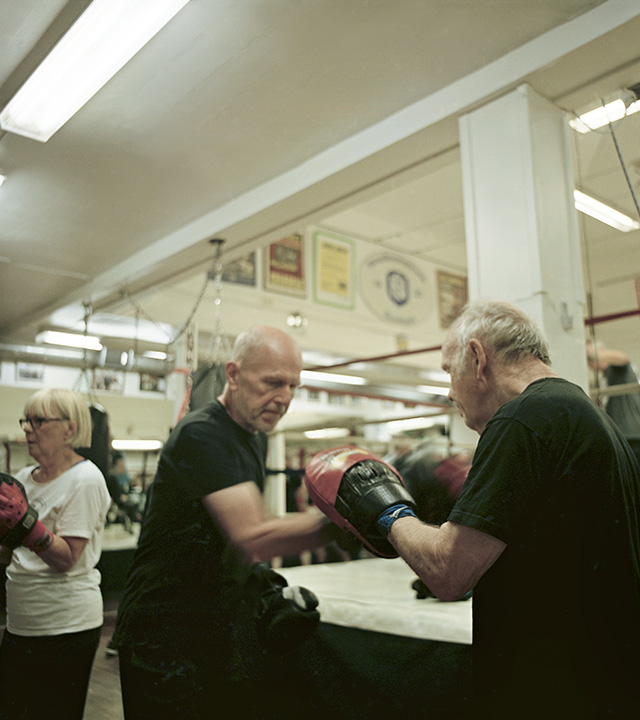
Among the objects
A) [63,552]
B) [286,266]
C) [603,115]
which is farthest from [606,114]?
[286,266]

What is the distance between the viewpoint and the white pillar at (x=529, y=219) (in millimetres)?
2083

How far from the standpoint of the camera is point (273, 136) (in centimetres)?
278

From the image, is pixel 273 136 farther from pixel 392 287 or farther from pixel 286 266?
pixel 392 287

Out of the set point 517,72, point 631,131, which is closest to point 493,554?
point 631,131

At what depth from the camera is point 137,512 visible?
1.87 meters

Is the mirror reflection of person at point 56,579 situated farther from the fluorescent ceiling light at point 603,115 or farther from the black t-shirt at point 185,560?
the fluorescent ceiling light at point 603,115

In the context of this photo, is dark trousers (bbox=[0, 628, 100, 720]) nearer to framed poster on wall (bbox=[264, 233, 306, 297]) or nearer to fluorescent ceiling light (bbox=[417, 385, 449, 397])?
framed poster on wall (bbox=[264, 233, 306, 297])

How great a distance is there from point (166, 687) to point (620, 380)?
1831mm

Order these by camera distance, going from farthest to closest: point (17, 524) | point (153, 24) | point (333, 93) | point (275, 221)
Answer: point (275, 221) < point (333, 93) < point (153, 24) < point (17, 524)

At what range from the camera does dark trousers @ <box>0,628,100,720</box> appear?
169 cm

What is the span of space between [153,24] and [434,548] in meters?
1.79

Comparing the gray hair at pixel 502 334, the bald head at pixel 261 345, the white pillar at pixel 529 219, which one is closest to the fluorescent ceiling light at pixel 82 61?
the bald head at pixel 261 345

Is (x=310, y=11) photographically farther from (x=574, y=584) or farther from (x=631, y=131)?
(x=574, y=584)

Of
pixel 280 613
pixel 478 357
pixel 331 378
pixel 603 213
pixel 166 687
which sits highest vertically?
pixel 603 213
